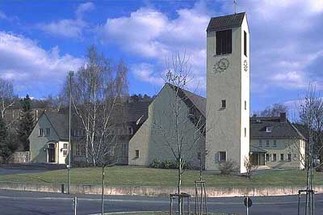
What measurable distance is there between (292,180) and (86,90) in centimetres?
2645

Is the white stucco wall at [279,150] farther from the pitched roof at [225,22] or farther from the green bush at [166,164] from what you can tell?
the pitched roof at [225,22]

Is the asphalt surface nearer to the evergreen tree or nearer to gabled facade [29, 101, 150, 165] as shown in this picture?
gabled facade [29, 101, 150, 165]

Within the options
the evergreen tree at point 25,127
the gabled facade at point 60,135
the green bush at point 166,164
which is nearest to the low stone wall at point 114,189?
the green bush at point 166,164

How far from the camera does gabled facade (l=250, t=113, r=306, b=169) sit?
81.7 metres

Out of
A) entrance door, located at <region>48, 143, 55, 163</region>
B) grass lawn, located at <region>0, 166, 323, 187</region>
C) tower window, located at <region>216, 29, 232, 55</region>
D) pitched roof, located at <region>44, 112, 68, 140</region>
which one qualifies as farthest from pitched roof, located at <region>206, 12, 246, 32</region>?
entrance door, located at <region>48, 143, 55, 163</region>

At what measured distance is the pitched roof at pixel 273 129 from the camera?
3349 inches

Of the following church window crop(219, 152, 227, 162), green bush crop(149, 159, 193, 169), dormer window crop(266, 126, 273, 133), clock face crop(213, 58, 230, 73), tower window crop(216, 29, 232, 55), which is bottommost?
green bush crop(149, 159, 193, 169)

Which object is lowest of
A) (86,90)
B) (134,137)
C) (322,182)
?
(322,182)

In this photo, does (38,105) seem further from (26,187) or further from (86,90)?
(26,187)

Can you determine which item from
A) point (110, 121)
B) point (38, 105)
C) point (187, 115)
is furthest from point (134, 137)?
point (38, 105)

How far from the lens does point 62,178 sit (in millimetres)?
36406

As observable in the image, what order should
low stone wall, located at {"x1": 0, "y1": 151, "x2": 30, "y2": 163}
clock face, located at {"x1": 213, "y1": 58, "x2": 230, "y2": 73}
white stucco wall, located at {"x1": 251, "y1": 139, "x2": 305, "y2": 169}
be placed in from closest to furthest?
clock face, located at {"x1": 213, "y1": 58, "x2": 230, "y2": 73}, low stone wall, located at {"x1": 0, "y1": 151, "x2": 30, "y2": 163}, white stucco wall, located at {"x1": 251, "y1": 139, "x2": 305, "y2": 169}

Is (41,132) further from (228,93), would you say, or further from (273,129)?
(273,129)

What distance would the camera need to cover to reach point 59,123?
3091 inches
